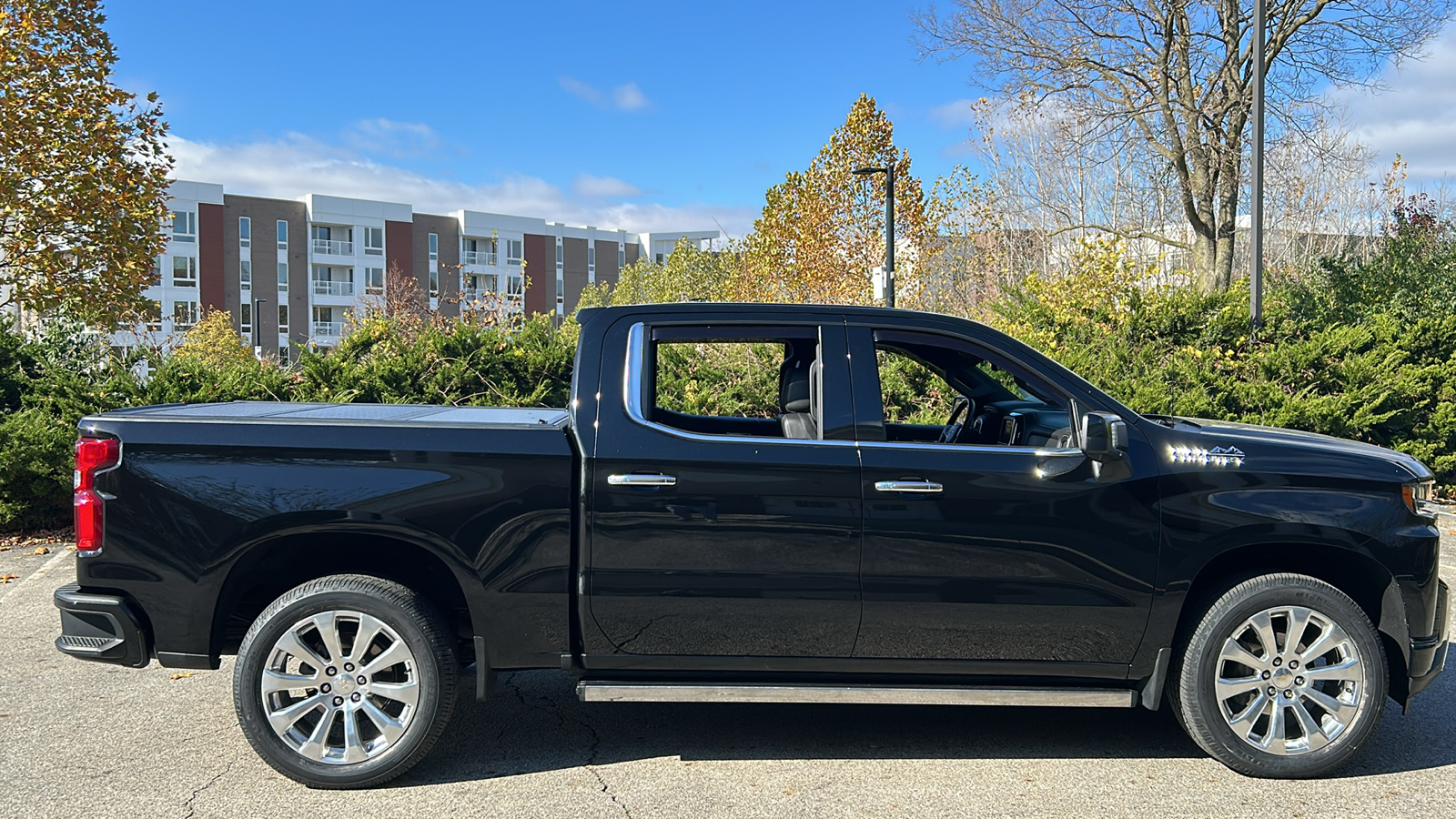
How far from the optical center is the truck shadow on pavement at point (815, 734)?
4.46 meters

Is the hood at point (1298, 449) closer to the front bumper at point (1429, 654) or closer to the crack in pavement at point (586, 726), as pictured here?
the front bumper at point (1429, 654)

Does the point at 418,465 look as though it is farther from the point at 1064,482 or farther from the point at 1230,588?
the point at 1230,588

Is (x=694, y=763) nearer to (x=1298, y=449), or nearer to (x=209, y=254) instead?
(x=1298, y=449)

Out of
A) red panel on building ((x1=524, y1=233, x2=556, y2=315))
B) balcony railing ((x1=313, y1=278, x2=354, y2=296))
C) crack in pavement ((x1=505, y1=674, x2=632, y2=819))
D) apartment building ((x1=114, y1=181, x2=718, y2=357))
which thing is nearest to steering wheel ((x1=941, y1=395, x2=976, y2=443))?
crack in pavement ((x1=505, y1=674, x2=632, y2=819))

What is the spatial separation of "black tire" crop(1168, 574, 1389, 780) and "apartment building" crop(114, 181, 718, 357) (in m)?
57.7

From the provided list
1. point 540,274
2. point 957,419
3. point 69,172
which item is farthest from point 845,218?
point 540,274

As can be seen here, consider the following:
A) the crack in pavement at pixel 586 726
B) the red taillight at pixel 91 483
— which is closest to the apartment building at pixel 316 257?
the crack in pavement at pixel 586 726

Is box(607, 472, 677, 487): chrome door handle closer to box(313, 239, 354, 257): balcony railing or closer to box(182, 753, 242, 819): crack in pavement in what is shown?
box(182, 753, 242, 819): crack in pavement

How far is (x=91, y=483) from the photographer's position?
4055 millimetres

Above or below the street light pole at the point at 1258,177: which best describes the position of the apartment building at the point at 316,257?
above

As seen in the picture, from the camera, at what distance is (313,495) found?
4027 mm

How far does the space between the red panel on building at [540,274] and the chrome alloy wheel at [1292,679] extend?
85638mm

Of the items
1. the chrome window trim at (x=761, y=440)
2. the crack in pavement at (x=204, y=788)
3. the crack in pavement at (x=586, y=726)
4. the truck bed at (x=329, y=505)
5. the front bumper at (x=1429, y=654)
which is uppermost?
the chrome window trim at (x=761, y=440)

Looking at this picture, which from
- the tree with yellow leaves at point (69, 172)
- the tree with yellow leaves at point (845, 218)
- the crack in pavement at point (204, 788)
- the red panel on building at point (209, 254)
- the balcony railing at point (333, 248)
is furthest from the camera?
the balcony railing at point (333, 248)
